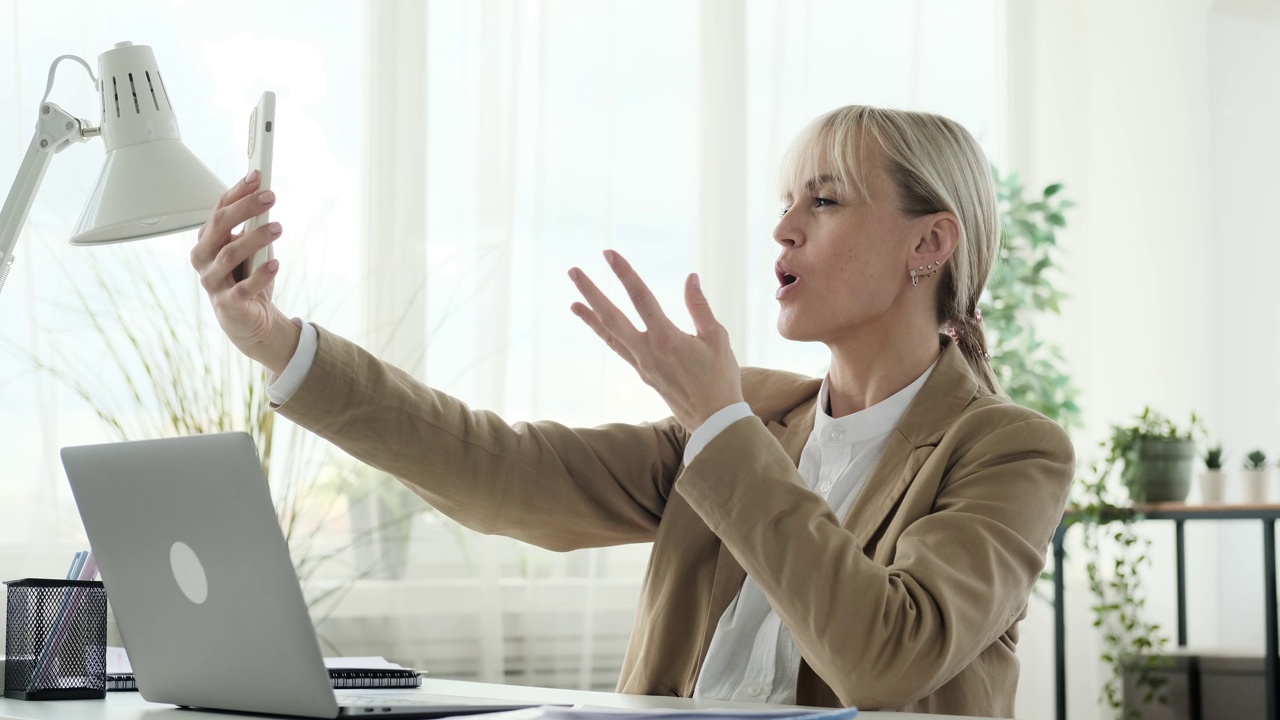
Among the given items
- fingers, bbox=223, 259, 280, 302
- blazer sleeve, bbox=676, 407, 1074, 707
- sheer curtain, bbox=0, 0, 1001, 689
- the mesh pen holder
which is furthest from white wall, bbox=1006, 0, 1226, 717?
the mesh pen holder

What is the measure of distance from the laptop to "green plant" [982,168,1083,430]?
2.70 meters

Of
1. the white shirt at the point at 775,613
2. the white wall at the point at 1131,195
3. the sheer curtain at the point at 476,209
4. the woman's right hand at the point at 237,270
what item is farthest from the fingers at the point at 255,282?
the white wall at the point at 1131,195

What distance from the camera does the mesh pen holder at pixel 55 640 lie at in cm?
111

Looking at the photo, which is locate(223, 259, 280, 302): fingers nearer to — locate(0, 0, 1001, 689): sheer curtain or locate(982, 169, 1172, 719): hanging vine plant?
locate(0, 0, 1001, 689): sheer curtain

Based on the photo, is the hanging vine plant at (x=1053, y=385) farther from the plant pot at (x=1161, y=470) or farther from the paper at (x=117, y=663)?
the paper at (x=117, y=663)

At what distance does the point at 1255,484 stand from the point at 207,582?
2.76m

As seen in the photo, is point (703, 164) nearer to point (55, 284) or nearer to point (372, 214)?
point (372, 214)

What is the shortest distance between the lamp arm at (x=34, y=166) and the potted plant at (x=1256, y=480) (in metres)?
2.73

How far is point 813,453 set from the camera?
158cm

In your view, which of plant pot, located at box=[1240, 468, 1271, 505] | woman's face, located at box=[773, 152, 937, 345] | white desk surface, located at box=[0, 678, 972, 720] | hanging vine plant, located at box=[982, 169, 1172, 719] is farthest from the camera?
hanging vine plant, located at box=[982, 169, 1172, 719]

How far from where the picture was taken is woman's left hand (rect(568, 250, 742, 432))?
1208 mm

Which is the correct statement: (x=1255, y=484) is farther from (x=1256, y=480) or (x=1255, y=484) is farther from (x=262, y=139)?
(x=262, y=139)

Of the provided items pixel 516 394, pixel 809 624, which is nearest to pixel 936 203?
pixel 809 624

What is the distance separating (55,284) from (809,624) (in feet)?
6.25
